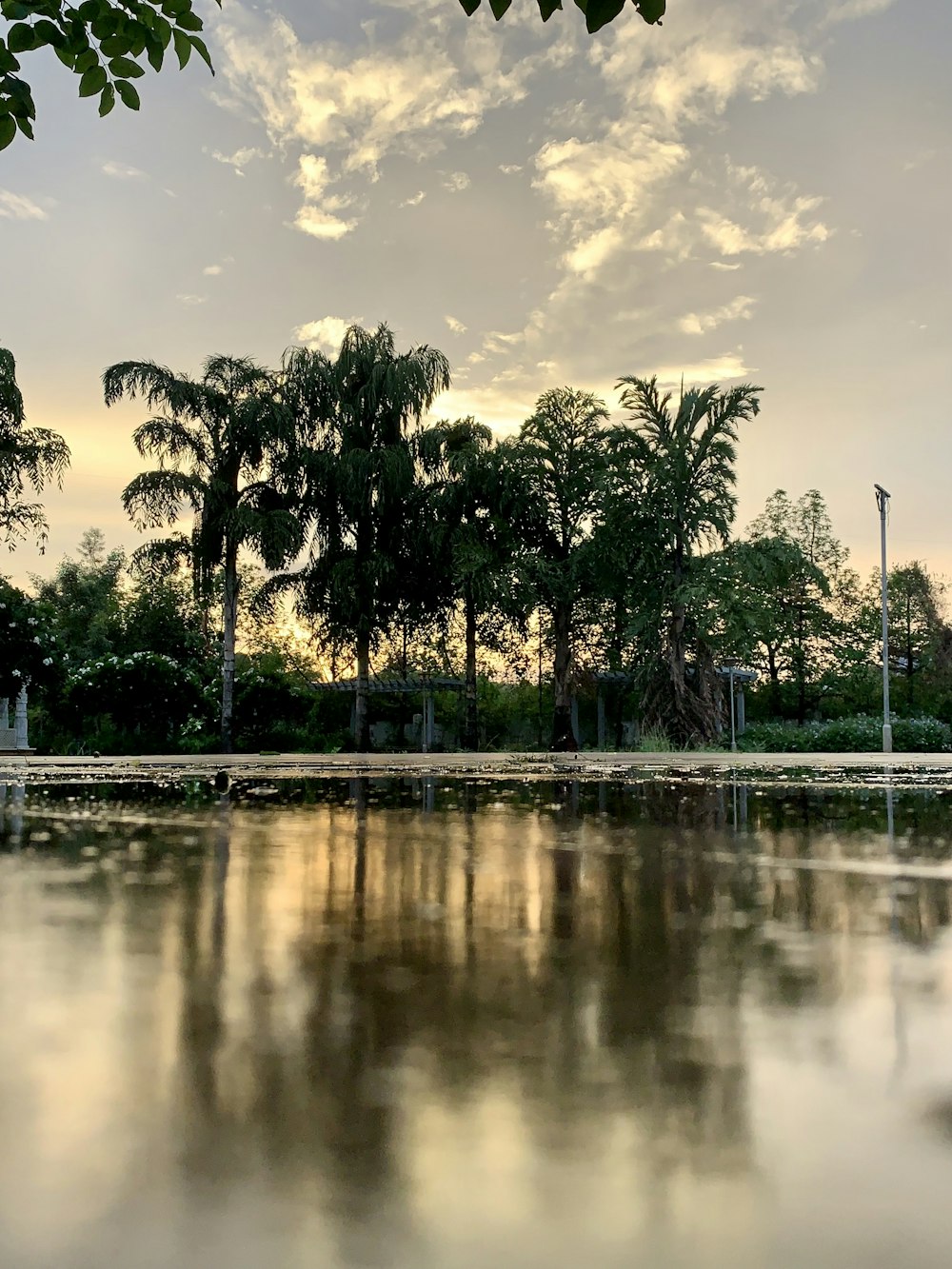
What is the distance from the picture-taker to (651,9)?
3658 mm

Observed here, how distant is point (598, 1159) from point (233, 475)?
3052 cm

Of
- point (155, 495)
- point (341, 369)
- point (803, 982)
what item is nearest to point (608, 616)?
point (341, 369)

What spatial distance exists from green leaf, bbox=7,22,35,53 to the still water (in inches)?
154

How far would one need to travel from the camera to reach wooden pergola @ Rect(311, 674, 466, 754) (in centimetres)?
3862

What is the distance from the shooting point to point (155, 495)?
101ft

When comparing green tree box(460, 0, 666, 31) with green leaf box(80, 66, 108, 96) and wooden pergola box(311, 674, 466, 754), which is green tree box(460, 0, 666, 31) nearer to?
green leaf box(80, 66, 108, 96)

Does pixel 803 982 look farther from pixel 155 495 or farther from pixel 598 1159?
pixel 155 495

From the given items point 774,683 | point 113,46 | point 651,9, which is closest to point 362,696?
point 774,683

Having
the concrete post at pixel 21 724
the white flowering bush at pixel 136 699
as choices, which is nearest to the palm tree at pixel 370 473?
the white flowering bush at pixel 136 699

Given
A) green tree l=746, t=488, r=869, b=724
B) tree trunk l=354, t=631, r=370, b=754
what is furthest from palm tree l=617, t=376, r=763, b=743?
green tree l=746, t=488, r=869, b=724

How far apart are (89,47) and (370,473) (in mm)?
27540

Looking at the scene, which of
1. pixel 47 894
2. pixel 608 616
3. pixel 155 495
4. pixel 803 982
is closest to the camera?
pixel 803 982

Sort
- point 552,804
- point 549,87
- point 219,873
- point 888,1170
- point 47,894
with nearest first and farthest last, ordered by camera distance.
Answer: point 888,1170 < point 47,894 < point 219,873 < point 552,804 < point 549,87

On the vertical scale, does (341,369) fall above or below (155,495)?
above
